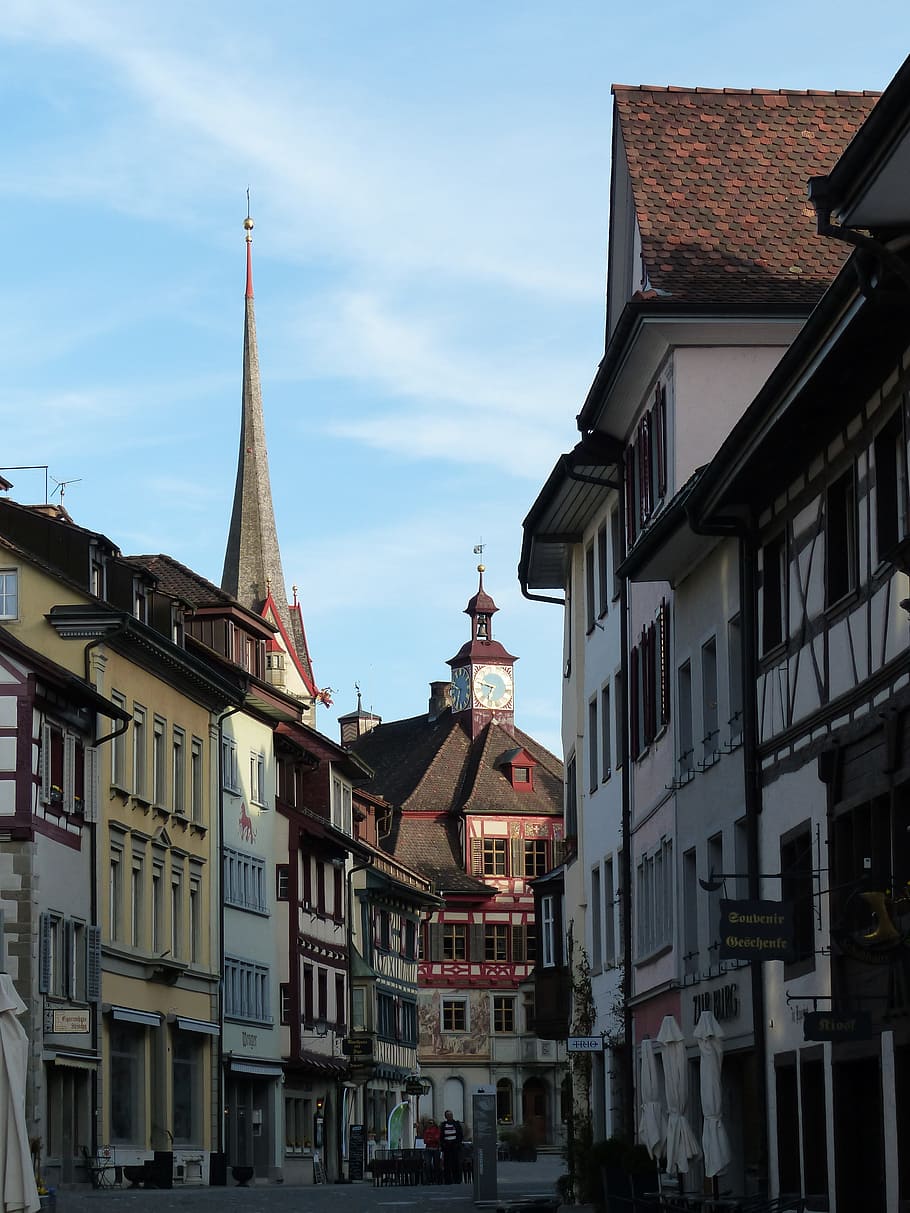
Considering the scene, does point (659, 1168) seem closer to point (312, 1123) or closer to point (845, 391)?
point (845, 391)

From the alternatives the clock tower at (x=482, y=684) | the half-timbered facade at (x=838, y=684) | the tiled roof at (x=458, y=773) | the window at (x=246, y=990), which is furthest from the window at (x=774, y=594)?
the clock tower at (x=482, y=684)

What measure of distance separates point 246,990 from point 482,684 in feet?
186

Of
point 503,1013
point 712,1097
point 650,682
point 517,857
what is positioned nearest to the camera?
point 712,1097

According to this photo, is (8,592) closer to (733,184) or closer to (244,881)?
(244,881)

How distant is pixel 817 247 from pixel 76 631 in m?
21.5

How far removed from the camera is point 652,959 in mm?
30562

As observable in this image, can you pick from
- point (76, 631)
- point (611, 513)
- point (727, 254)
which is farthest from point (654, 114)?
point (76, 631)

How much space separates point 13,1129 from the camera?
20500 mm

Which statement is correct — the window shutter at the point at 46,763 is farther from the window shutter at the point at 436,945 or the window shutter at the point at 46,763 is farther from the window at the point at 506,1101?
the window at the point at 506,1101

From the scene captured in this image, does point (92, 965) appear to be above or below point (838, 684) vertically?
below

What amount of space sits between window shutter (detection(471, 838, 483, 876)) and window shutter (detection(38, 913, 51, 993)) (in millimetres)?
62627

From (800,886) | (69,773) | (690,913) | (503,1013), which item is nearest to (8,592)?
(69,773)

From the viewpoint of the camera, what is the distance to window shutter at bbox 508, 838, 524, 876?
103875mm

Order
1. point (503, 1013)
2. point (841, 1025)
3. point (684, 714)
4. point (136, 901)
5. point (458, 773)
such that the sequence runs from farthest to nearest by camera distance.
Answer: point (458, 773), point (503, 1013), point (136, 901), point (684, 714), point (841, 1025)
